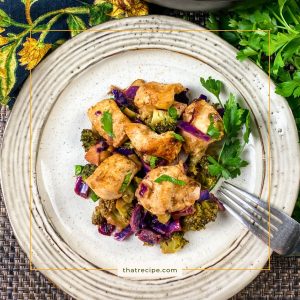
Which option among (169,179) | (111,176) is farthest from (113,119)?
(169,179)

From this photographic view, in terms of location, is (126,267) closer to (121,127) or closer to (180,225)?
(180,225)

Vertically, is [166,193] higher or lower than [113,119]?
lower

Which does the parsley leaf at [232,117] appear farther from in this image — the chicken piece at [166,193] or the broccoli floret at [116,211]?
the broccoli floret at [116,211]

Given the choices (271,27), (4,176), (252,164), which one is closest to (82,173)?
(4,176)

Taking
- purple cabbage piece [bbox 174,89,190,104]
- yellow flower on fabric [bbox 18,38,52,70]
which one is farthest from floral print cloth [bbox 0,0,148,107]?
purple cabbage piece [bbox 174,89,190,104]

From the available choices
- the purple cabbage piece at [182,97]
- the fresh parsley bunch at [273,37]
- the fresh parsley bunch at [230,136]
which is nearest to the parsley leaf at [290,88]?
the fresh parsley bunch at [273,37]

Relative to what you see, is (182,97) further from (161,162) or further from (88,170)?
(88,170)

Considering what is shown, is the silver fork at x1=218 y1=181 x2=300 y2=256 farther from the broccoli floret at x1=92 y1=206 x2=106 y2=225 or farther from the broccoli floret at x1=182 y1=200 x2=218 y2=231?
the broccoli floret at x1=92 y1=206 x2=106 y2=225
